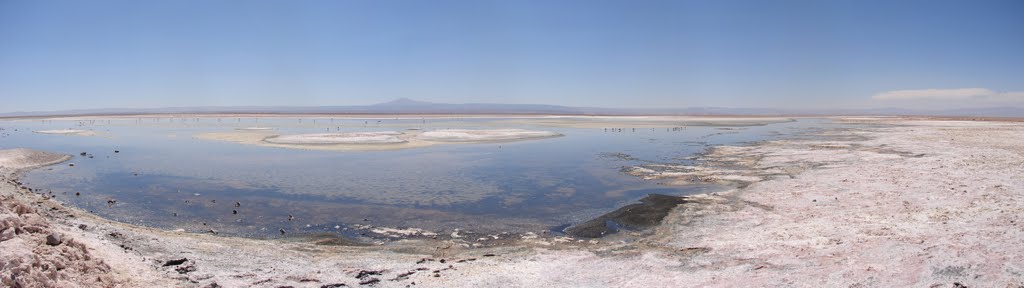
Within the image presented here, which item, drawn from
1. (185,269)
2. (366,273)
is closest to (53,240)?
(185,269)

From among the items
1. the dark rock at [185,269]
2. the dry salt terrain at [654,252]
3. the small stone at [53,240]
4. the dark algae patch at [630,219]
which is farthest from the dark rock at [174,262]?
the dark algae patch at [630,219]

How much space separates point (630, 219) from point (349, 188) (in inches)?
358

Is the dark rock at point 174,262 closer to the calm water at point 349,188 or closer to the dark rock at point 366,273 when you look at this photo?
the dark rock at point 366,273

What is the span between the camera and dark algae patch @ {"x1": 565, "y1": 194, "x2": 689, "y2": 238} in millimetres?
11570

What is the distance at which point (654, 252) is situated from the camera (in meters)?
9.07

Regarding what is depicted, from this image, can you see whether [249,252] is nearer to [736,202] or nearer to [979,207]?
[736,202]

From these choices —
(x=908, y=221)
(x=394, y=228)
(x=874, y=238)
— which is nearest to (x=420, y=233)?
(x=394, y=228)

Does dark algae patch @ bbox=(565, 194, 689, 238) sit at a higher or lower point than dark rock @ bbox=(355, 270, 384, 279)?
lower

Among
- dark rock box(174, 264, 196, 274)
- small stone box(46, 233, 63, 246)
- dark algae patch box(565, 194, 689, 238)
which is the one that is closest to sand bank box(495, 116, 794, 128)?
dark algae patch box(565, 194, 689, 238)

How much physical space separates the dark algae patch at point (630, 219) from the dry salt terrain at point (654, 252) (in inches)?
17.7

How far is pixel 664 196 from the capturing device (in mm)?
15180

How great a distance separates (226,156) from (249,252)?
2055cm

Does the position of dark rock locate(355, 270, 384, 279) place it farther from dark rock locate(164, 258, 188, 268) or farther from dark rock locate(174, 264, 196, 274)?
dark rock locate(164, 258, 188, 268)

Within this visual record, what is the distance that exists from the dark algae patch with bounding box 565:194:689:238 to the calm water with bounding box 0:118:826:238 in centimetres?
52
